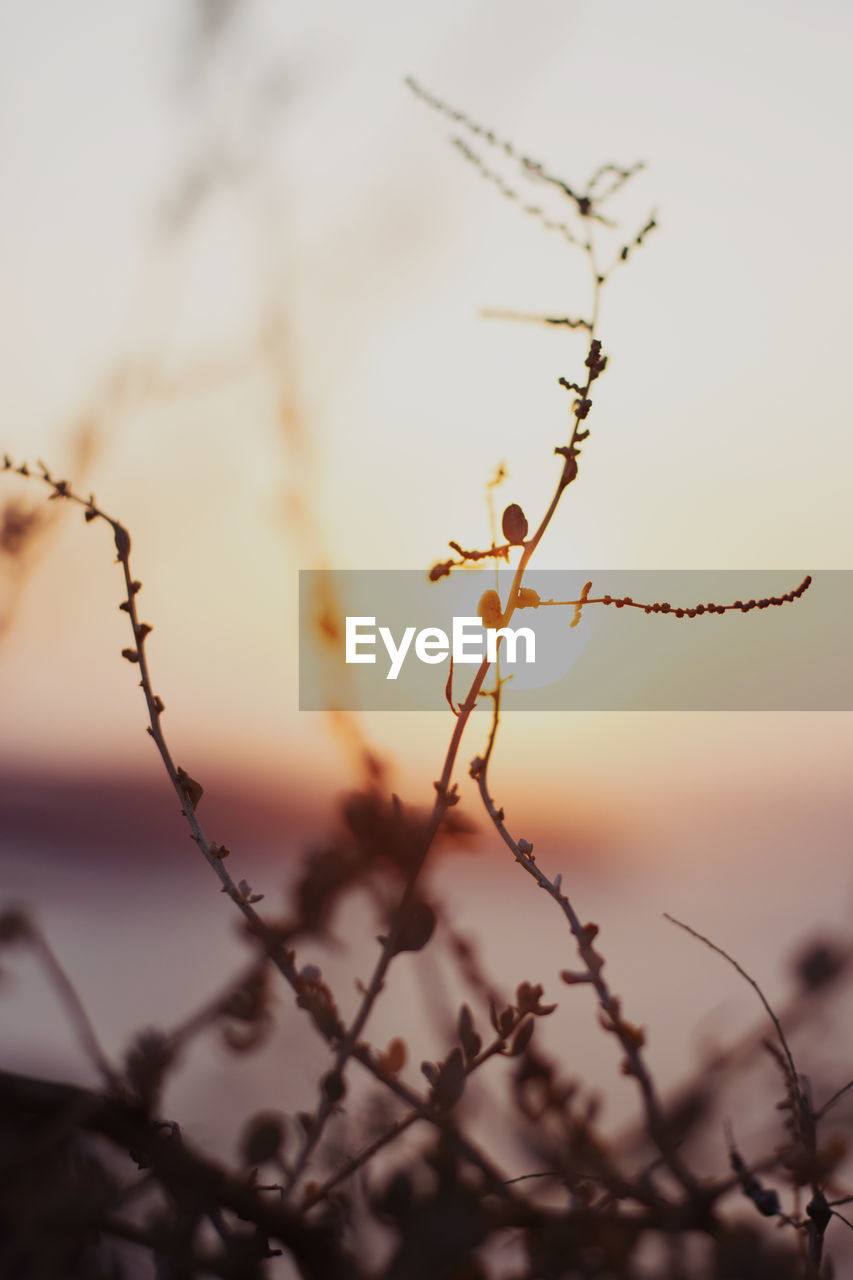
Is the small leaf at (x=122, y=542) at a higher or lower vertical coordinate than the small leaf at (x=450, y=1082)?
higher

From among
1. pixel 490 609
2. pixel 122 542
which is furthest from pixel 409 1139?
pixel 122 542

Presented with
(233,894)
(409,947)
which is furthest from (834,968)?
(233,894)

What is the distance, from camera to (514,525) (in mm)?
678

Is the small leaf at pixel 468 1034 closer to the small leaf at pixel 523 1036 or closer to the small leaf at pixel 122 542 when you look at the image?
the small leaf at pixel 523 1036

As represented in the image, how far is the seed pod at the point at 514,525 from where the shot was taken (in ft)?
2.22

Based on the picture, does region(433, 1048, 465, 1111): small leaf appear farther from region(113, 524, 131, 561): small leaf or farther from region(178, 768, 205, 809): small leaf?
region(113, 524, 131, 561): small leaf

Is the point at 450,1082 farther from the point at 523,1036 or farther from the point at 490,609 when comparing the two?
the point at 490,609

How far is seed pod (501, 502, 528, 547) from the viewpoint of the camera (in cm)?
68

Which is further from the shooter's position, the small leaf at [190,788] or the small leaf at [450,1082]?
the small leaf at [190,788]

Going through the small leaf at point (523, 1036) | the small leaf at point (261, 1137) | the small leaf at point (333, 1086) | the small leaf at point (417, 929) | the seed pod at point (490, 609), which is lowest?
the small leaf at point (523, 1036)

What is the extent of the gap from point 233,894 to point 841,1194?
1.46 ft

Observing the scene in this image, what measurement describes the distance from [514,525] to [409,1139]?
14.2 inches

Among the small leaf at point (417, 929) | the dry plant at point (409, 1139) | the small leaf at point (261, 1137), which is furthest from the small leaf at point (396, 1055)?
the small leaf at point (261, 1137)

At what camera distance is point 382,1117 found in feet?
2.13
